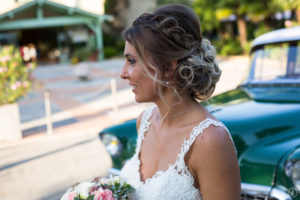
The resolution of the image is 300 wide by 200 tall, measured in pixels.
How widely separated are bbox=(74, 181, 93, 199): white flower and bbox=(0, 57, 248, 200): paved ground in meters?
3.29

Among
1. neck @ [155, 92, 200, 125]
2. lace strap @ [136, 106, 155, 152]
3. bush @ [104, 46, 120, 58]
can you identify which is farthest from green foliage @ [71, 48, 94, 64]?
neck @ [155, 92, 200, 125]

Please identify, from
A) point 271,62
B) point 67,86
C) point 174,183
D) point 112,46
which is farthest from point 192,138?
point 112,46

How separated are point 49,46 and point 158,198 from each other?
31.8 meters

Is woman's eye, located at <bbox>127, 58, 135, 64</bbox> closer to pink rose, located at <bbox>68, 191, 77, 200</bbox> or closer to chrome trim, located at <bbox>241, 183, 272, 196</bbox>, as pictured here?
pink rose, located at <bbox>68, 191, 77, 200</bbox>

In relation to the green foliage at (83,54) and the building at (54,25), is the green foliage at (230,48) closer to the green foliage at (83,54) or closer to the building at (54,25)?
the building at (54,25)

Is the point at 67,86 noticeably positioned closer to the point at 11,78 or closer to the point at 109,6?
the point at 11,78

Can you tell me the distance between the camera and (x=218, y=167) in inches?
58.9

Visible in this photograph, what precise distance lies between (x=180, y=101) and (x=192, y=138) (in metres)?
0.21

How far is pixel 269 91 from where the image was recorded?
3.92m

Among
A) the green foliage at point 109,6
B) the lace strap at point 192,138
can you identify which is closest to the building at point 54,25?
the green foliage at point 109,6

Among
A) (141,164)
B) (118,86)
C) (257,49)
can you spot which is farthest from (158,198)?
(118,86)

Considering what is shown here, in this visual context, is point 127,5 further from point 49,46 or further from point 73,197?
point 73,197

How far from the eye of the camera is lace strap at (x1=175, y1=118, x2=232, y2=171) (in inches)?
63.4

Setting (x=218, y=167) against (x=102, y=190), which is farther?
(x=102, y=190)
